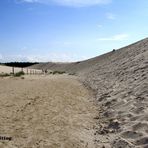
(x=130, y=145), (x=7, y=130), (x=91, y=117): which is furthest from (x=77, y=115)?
(x=130, y=145)

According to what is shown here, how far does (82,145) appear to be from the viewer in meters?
7.95

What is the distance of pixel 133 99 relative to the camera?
11.6m

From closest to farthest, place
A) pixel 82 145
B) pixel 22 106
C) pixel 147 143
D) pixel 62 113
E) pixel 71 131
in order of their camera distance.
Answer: pixel 147 143 → pixel 82 145 → pixel 71 131 → pixel 62 113 → pixel 22 106

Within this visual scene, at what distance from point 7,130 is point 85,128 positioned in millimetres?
2239

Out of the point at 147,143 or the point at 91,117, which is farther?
the point at 91,117

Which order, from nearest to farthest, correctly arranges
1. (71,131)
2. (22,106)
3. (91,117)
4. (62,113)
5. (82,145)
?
(82,145), (71,131), (91,117), (62,113), (22,106)

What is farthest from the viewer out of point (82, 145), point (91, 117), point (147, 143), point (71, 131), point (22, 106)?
point (22, 106)

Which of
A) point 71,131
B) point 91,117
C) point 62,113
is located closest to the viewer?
point 71,131

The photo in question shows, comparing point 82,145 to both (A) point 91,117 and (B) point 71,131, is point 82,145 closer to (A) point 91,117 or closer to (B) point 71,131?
(B) point 71,131

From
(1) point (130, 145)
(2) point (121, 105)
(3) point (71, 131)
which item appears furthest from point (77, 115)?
(1) point (130, 145)

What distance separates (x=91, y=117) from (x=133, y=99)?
1.63 m

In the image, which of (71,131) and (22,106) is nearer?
(71,131)

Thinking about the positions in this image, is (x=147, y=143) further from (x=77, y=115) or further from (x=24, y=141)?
(x=77, y=115)

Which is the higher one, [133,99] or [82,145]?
[133,99]
